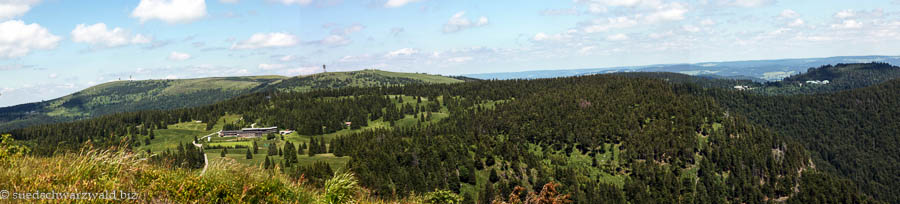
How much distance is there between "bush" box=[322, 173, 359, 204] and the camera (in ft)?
50.4

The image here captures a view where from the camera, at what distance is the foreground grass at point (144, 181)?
1241 cm

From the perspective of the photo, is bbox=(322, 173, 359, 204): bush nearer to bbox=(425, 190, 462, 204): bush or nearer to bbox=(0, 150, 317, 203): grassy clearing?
bbox=(0, 150, 317, 203): grassy clearing

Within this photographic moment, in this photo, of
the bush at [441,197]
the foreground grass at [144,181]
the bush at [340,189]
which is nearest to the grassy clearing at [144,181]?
the foreground grass at [144,181]

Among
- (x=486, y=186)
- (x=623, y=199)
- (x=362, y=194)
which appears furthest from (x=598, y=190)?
(x=362, y=194)

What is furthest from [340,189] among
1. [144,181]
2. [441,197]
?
[441,197]

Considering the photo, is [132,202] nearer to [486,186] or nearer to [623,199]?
[486,186]

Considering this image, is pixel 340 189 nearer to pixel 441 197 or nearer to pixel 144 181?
pixel 144 181

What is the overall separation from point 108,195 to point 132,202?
71 centimetres

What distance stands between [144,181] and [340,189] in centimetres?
605

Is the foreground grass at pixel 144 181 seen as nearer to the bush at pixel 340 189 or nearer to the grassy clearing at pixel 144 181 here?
the grassy clearing at pixel 144 181

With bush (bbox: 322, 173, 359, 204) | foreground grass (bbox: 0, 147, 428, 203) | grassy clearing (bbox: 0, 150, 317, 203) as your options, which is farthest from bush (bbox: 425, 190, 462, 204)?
grassy clearing (bbox: 0, 150, 317, 203)

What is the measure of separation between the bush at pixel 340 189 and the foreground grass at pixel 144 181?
28 centimetres

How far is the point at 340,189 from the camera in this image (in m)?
15.8

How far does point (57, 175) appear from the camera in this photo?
13.1 metres
